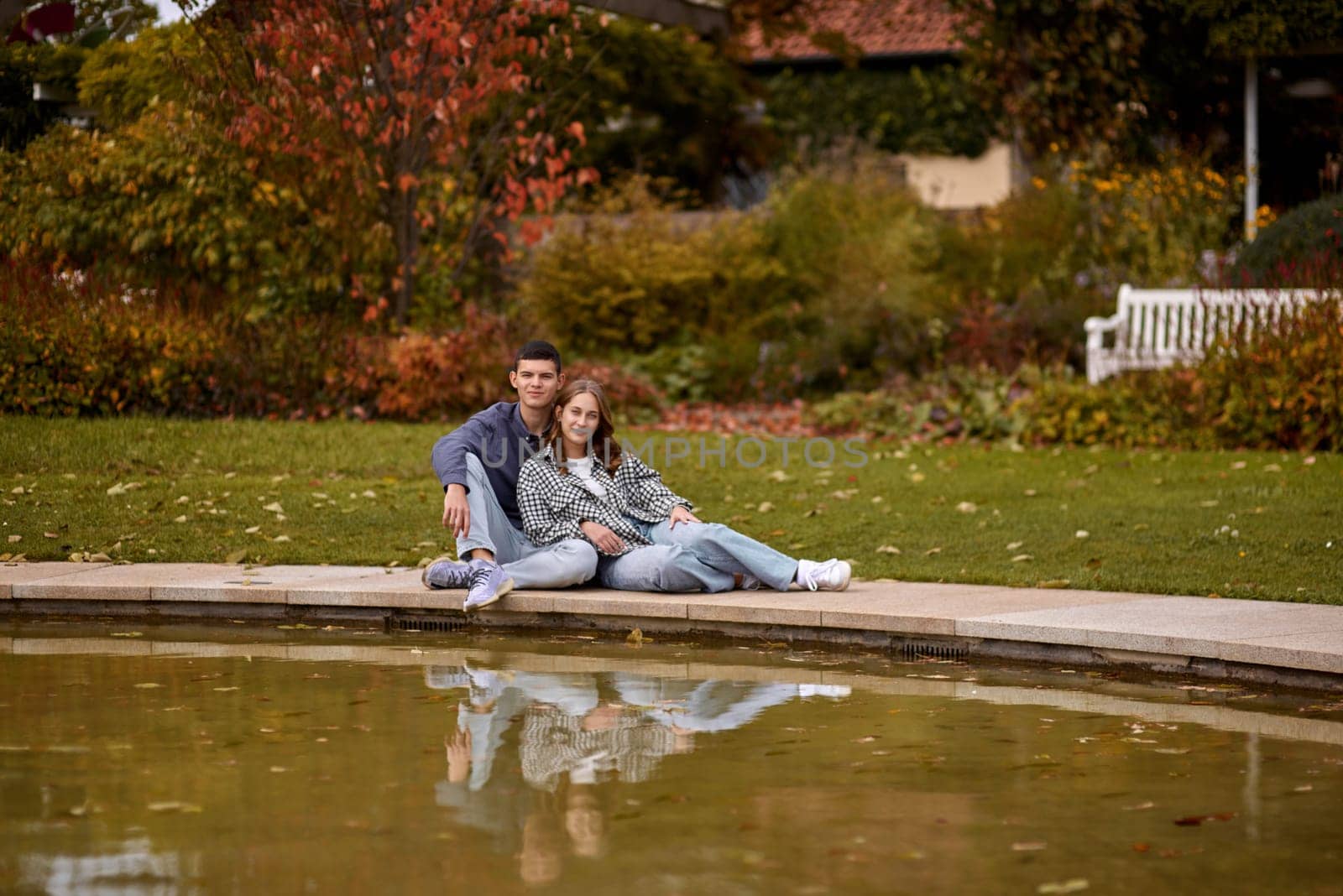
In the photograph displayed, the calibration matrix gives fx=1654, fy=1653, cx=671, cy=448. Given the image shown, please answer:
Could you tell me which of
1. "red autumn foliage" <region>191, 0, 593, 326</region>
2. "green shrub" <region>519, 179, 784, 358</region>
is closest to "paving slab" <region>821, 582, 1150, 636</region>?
"red autumn foliage" <region>191, 0, 593, 326</region>

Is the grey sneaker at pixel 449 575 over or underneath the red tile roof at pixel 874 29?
underneath

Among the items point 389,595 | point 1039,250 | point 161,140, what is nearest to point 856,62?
point 1039,250

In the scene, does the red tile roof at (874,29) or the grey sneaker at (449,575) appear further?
the red tile roof at (874,29)

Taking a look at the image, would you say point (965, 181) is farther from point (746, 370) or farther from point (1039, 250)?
point (746, 370)

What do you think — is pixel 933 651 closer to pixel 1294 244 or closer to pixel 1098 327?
pixel 1098 327

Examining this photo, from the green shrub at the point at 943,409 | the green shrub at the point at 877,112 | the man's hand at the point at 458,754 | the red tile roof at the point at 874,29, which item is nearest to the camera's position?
the man's hand at the point at 458,754

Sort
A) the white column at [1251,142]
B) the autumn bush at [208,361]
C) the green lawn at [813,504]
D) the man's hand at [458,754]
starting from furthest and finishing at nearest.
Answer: the white column at [1251,142] → the autumn bush at [208,361] → the green lawn at [813,504] → the man's hand at [458,754]

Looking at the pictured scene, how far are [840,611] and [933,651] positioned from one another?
36cm

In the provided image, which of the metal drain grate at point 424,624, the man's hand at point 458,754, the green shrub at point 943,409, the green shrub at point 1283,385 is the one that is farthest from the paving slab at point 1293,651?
the green shrub at point 943,409

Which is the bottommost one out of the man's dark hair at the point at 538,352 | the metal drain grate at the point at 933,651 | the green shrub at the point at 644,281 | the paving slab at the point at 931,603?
the metal drain grate at the point at 933,651

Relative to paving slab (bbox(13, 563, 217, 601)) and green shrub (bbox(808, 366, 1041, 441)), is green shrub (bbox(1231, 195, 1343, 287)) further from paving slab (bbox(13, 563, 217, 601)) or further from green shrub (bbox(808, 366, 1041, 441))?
paving slab (bbox(13, 563, 217, 601))

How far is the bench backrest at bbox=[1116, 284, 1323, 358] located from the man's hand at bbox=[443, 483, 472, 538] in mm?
7027

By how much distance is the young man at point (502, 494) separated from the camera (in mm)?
6453

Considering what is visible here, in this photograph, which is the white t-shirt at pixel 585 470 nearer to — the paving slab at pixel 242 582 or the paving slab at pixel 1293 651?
the paving slab at pixel 242 582
